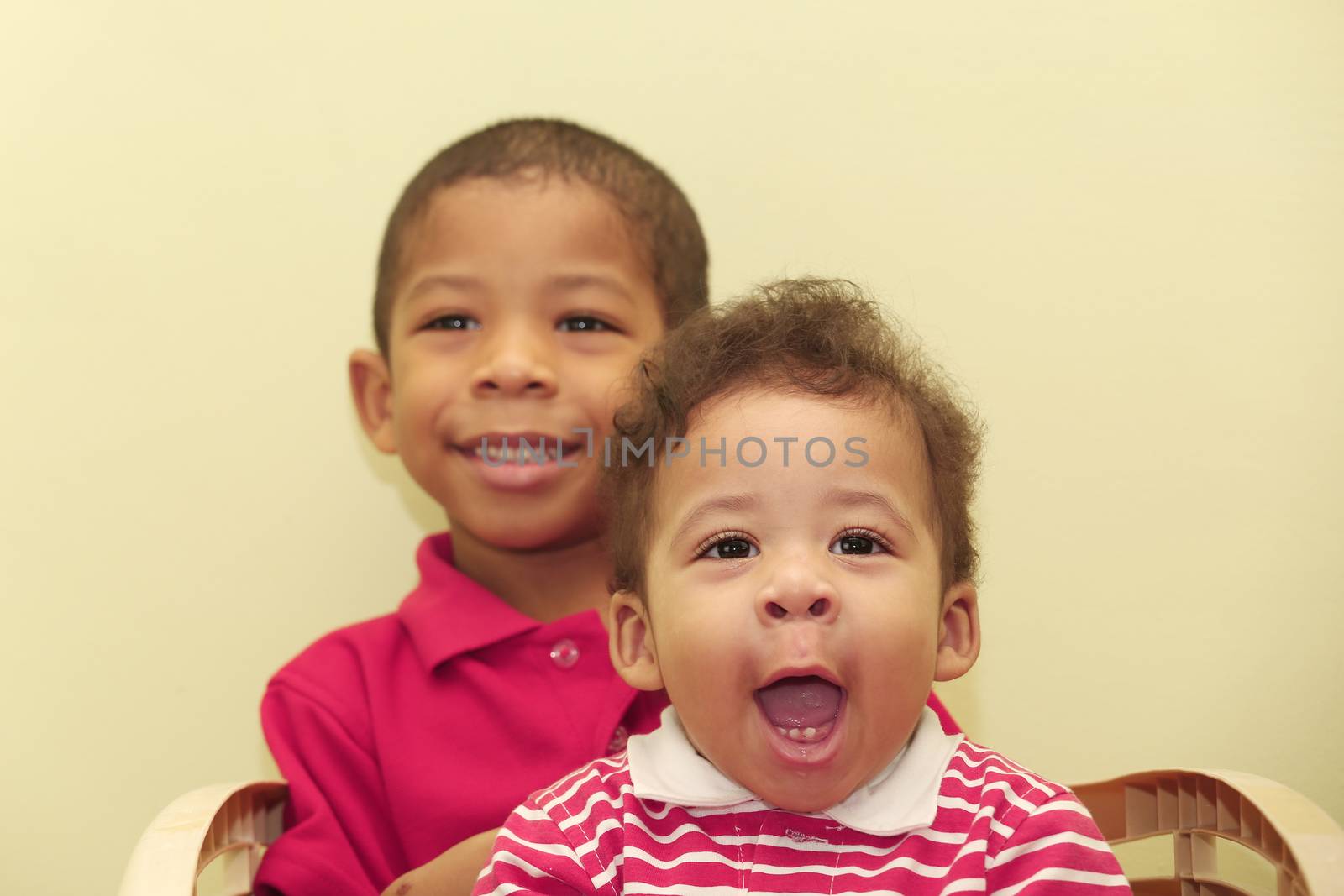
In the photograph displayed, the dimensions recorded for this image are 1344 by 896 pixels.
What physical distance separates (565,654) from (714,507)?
42 cm

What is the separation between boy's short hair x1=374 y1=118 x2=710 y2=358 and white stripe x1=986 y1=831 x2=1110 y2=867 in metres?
0.74

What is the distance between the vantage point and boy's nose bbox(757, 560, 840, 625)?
873 millimetres

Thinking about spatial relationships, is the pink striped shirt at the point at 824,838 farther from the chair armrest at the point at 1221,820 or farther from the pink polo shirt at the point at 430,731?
the pink polo shirt at the point at 430,731

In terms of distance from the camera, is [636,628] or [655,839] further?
[636,628]

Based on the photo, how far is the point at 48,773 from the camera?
1.68 meters

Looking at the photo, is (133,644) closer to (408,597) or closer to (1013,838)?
(408,597)

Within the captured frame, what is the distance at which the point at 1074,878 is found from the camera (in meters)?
0.84

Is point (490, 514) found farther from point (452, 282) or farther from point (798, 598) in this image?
point (798, 598)

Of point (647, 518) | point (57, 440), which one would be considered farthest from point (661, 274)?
point (57, 440)

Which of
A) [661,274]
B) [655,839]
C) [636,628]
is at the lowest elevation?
[655,839]

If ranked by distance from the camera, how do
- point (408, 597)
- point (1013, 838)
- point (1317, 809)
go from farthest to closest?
1. point (408, 597)
2. point (1317, 809)
3. point (1013, 838)

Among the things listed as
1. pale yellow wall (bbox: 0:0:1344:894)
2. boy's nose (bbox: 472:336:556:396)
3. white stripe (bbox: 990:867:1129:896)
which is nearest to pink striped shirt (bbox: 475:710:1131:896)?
white stripe (bbox: 990:867:1129:896)

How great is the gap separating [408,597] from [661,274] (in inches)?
18.5

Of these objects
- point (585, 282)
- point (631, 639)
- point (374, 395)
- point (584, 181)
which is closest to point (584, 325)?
point (585, 282)
